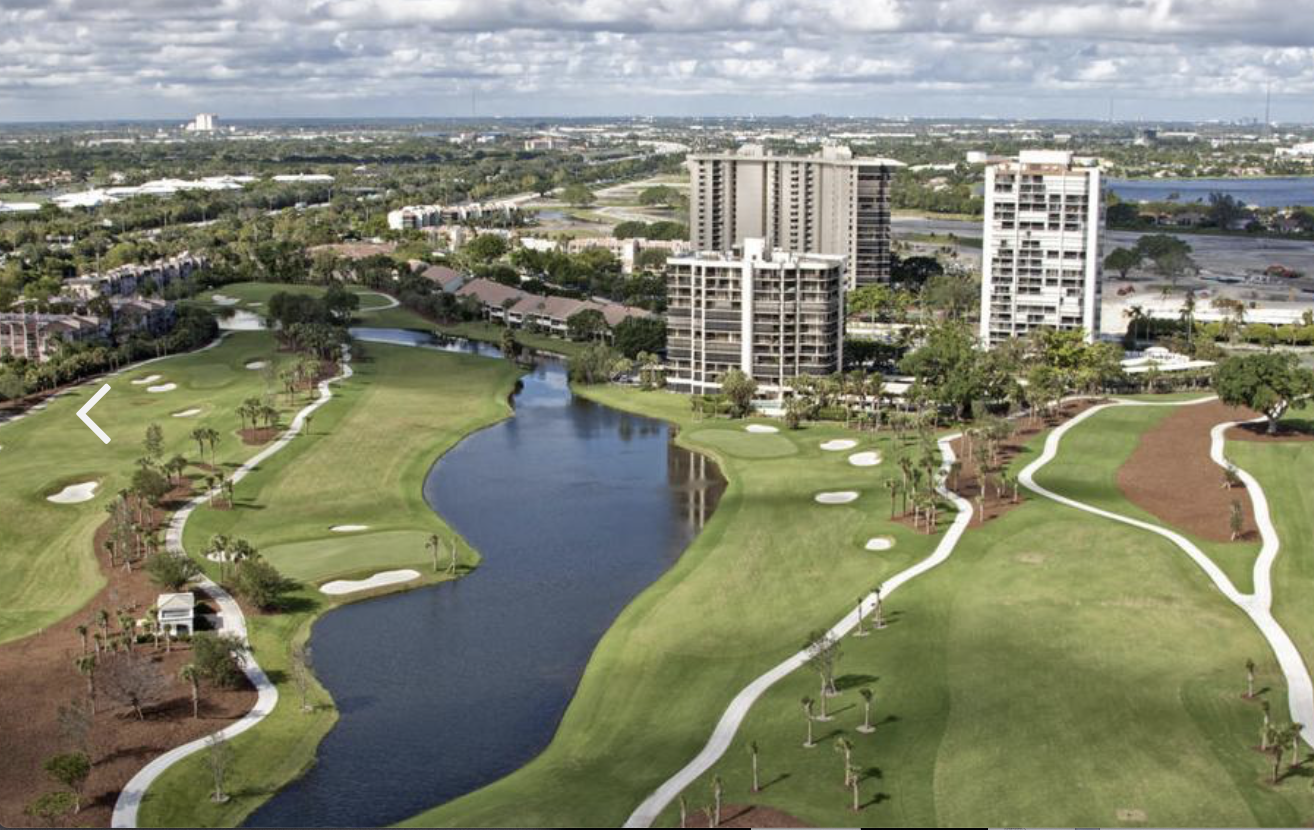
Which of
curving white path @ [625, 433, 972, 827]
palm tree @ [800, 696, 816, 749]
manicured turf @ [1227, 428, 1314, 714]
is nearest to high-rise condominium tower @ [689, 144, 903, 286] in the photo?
manicured turf @ [1227, 428, 1314, 714]

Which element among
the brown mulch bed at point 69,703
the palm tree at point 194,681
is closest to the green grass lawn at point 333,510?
the brown mulch bed at point 69,703

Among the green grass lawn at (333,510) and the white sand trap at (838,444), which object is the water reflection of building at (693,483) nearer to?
the white sand trap at (838,444)

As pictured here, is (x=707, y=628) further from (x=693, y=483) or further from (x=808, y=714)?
(x=693, y=483)

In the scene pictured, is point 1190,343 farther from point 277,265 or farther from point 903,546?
point 277,265

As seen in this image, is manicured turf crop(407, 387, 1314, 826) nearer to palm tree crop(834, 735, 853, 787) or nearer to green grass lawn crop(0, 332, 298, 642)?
palm tree crop(834, 735, 853, 787)

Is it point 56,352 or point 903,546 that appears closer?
point 903,546

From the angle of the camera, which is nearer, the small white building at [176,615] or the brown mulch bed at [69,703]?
the brown mulch bed at [69,703]

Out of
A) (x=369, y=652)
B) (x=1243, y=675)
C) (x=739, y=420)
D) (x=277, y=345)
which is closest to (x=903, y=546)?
(x=1243, y=675)
